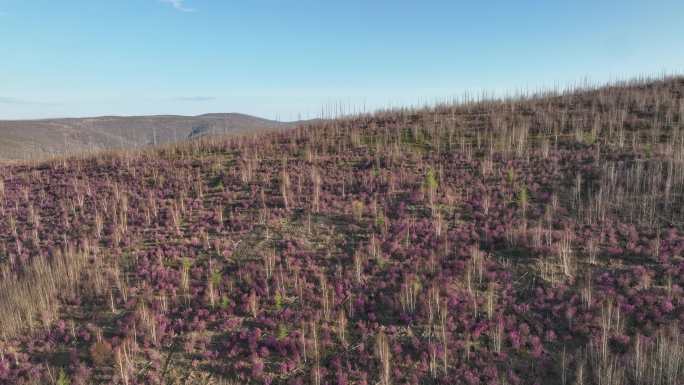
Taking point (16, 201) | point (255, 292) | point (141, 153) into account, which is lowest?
point (255, 292)

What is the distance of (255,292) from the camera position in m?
8.52

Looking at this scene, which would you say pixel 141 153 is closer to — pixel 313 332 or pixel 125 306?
pixel 125 306

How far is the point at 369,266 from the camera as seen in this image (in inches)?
366

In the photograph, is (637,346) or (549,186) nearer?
(637,346)

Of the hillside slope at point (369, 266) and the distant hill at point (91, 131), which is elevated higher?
the distant hill at point (91, 131)

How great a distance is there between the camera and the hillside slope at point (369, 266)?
6.52m

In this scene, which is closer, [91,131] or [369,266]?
[369,266]

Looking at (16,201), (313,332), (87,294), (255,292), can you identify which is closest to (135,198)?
(16,201)

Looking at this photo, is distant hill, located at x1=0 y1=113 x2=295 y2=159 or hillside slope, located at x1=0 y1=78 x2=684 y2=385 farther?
distant hill, located at x1=0 y1=113 x2=295 y2=159

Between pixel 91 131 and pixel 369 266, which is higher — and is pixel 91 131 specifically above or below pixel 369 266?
above

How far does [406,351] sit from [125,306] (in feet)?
19.3

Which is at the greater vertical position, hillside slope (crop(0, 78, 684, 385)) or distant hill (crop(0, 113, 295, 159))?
distant hill (crop(0, 113, 295, 159))

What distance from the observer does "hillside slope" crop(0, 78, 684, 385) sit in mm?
6516

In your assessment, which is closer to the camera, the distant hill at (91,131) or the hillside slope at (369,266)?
the hillside slope at (369,266)
